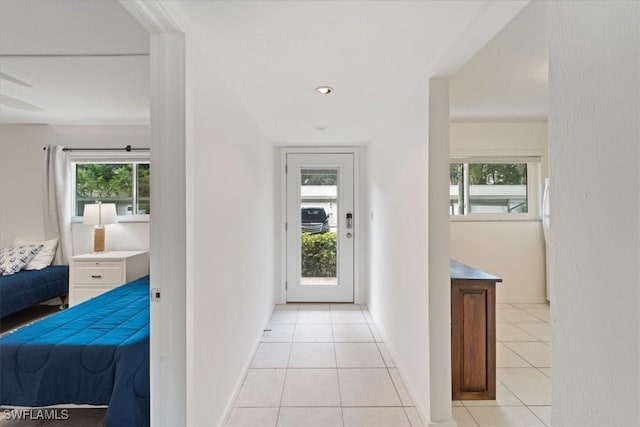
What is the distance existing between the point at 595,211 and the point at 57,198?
15.6 feet

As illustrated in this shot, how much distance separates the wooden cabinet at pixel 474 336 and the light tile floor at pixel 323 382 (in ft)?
1.39

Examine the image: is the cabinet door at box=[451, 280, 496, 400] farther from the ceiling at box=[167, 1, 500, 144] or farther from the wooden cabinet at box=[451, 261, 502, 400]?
the ceiling at box=[167, 1, 500, 144]

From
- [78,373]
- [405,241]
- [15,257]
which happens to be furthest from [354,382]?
[15,257]

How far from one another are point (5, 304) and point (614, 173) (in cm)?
437

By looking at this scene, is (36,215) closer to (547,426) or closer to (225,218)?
(225,218)

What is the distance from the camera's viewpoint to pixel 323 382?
225 centimetres

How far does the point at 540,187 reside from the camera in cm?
389

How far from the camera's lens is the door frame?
13.6 ft

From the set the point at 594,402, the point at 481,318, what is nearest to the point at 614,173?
the point at 594,402

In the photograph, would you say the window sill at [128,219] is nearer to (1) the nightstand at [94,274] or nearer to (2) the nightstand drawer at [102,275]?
(1) the nightstand at [94,274]

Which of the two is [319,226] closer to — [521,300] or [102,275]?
[102,275]

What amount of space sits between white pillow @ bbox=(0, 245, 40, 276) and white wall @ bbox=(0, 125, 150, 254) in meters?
0.25

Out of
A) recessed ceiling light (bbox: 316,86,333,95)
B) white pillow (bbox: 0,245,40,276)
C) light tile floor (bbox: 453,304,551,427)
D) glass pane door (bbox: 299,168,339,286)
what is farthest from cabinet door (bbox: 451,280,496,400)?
white pillow (bbox: 0,245,40,276)

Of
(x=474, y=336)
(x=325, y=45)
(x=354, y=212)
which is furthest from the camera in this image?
(x=354, y=212)
